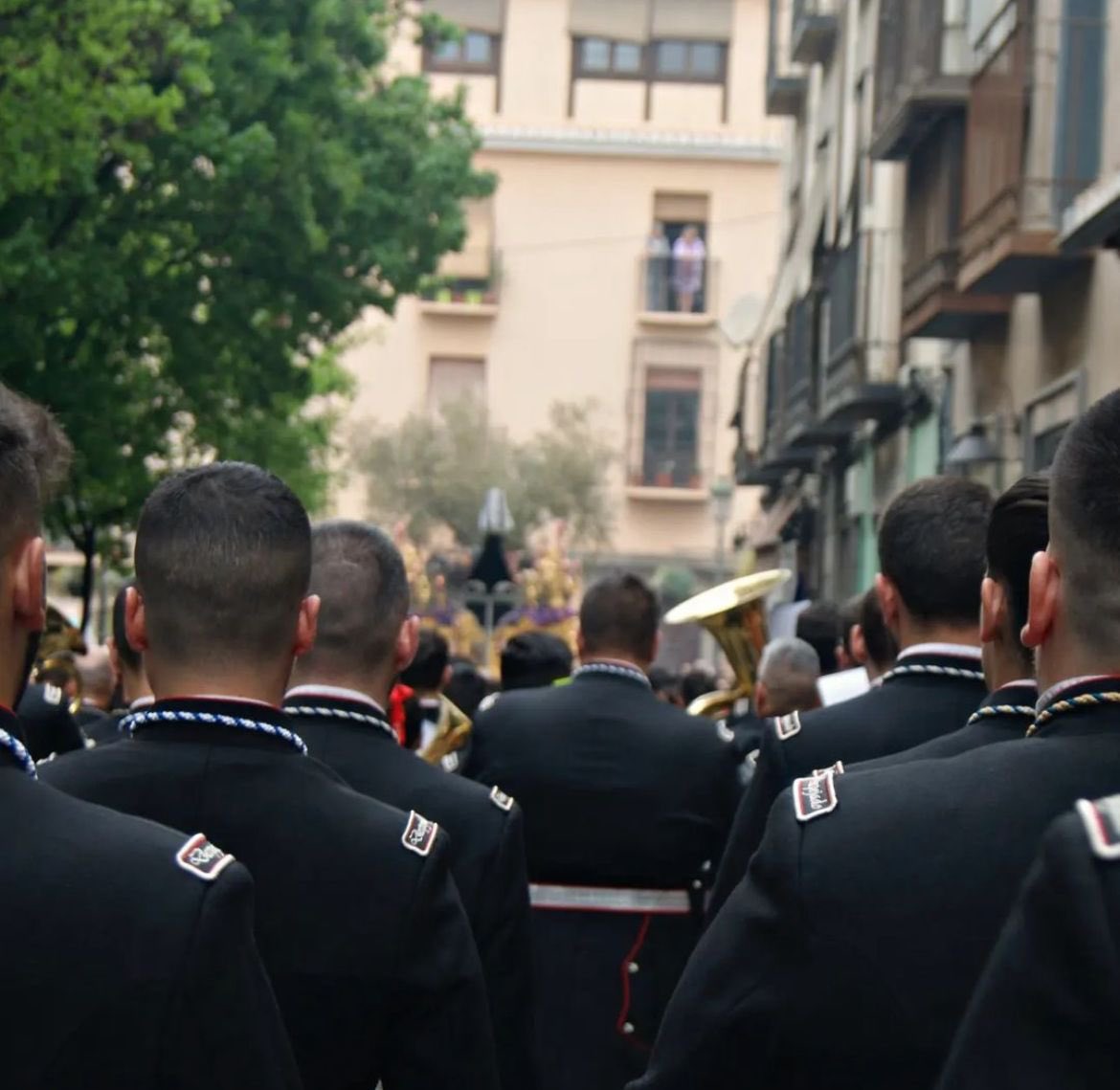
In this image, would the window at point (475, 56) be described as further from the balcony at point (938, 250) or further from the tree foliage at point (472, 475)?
the balcony at point (938, 250)

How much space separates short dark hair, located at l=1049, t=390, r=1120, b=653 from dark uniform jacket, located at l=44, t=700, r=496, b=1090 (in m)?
1.47

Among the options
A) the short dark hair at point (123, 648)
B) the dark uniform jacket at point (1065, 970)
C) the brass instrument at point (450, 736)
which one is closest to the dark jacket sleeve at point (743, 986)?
the dark uniform jacket at point (1065, 970)

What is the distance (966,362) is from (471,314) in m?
29.0

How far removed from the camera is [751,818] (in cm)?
496

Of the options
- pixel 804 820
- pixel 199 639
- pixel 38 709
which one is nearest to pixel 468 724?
pixel 38 709

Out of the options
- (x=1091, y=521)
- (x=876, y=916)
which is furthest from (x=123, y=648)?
(x=1091, y=521)

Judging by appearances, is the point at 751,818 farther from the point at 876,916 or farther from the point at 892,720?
the point at 876,916

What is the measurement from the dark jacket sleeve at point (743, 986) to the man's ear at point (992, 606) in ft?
2.08

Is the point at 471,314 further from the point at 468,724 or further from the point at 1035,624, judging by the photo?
the point at 1035,624

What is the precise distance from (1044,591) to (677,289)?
1813 inches

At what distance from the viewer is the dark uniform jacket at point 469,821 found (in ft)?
15.8

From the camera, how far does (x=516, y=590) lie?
37719 millimetres

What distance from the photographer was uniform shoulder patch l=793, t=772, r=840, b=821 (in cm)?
311

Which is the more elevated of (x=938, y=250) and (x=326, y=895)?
(x=938, y=250)
